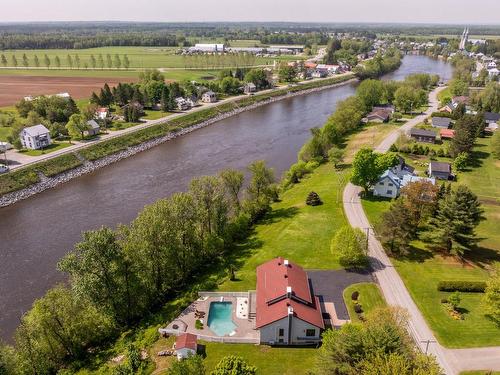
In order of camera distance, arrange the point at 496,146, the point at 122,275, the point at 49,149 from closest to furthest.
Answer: the point at 122,275 < the point at 496,146 < the point at 49,149

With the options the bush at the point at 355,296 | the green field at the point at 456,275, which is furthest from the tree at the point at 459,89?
the bush at the point at 355,296

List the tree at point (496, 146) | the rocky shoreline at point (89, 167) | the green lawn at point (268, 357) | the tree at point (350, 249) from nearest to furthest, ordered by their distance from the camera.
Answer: the green lawn at point (268, 357) → the tree at point (350, 249) → the rocky shoreline at point (89, 167) → the tree at point (496, 146)

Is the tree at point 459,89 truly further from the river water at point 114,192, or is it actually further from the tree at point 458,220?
the tree at point 458,220

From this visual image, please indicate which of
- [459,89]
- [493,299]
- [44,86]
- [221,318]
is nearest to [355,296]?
[493,299]

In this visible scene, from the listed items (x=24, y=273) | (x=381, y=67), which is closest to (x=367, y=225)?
(x=24, y=273)

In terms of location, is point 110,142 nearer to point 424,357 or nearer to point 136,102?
point 136,102

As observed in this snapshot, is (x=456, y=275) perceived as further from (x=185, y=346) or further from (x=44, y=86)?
(x=44, y=86)

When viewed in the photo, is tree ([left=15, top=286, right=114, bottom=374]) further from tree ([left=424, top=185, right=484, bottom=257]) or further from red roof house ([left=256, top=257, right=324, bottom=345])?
tree ([left=424, top=185, right=484, bottom=257])
